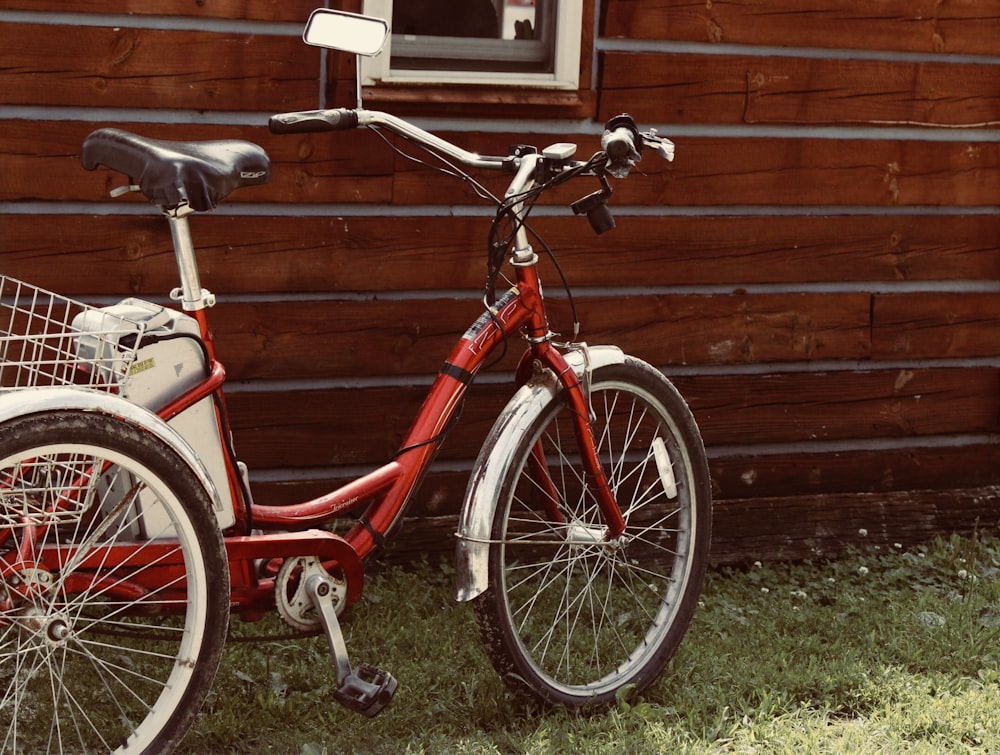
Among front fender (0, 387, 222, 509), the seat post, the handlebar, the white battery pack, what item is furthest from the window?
front fender (0, 387, 222, 509)

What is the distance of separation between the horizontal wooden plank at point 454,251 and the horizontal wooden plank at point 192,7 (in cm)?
59

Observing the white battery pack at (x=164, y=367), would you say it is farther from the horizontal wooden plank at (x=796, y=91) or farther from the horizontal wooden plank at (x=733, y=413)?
the horizontal wooden plank at (x=796, y=91)

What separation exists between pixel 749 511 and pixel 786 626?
1.98 feet

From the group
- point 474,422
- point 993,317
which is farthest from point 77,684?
point 993,317

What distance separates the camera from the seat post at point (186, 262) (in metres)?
2.95

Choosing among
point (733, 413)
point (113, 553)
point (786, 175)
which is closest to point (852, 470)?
point (733, 413)

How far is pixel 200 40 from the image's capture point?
388 centimetres

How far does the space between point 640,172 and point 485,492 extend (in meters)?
1.61

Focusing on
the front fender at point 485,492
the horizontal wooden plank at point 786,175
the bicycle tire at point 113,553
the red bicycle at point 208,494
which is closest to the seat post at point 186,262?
the red bicycle at point 208,494

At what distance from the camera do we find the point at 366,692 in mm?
3195

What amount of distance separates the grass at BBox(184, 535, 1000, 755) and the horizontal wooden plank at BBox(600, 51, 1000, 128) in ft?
5.35

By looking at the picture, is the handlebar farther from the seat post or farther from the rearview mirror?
the seat post

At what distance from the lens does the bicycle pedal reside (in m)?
3.18

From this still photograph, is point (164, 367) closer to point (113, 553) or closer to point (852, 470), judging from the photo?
point (113, 553)
